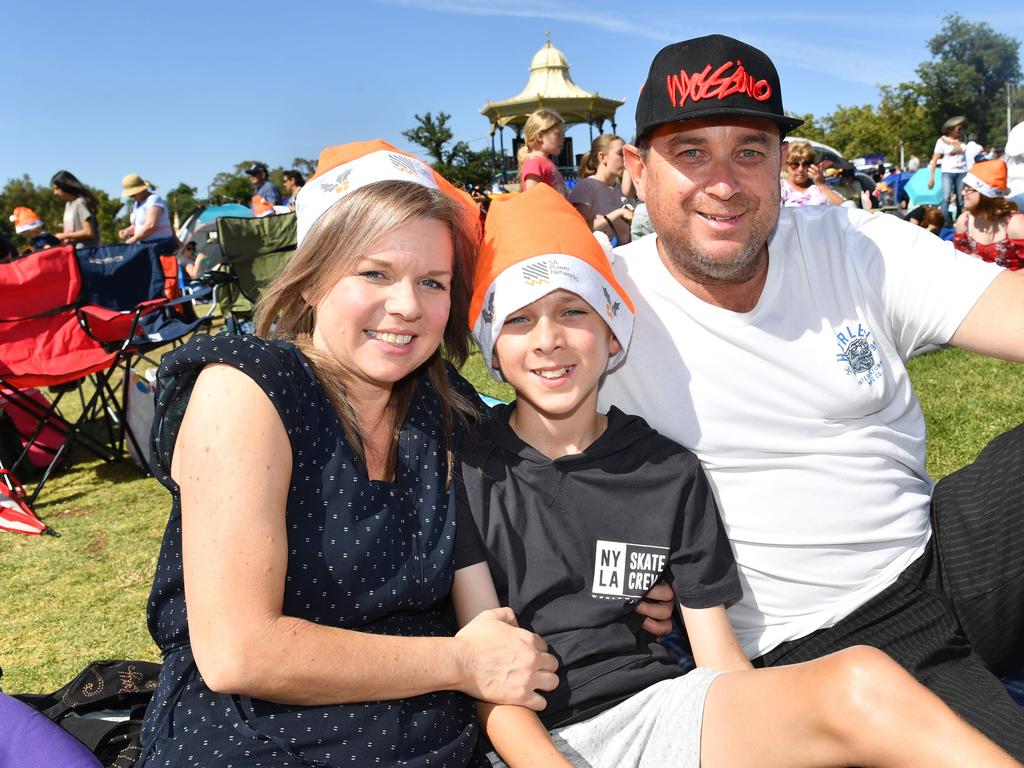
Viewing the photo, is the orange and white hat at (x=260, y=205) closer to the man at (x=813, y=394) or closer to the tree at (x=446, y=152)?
the man at (x=813, y=394)

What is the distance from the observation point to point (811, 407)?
2143mm

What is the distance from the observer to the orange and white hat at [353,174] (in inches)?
75.2

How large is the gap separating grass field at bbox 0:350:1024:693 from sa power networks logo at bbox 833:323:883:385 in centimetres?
289

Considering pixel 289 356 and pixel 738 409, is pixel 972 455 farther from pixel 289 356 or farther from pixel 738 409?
pixel 289 356

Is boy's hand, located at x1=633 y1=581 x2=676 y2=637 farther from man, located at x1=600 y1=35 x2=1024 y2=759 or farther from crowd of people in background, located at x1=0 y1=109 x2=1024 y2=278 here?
crowd of people in background, located at x1=0 y1=109 x2=1024 y2=278

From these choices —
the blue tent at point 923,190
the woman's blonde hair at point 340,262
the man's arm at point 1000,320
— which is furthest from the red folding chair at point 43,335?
the blue tent at point 923,190

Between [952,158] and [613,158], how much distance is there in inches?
394

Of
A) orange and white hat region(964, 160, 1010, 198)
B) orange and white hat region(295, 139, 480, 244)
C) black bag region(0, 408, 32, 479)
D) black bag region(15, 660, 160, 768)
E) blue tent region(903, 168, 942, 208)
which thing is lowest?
black bag region(0, 408, 32, 479)

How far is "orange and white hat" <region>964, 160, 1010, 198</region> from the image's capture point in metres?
8.66

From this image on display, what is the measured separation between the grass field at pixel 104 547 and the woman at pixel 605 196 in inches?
96.8

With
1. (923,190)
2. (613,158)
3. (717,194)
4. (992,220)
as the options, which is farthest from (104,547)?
(923,190)

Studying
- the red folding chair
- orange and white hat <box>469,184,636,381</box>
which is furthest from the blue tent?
orange and white hat <box>469,184,636,381</box>

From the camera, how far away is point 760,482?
2.12 m

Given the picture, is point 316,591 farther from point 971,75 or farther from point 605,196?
point 971,75
